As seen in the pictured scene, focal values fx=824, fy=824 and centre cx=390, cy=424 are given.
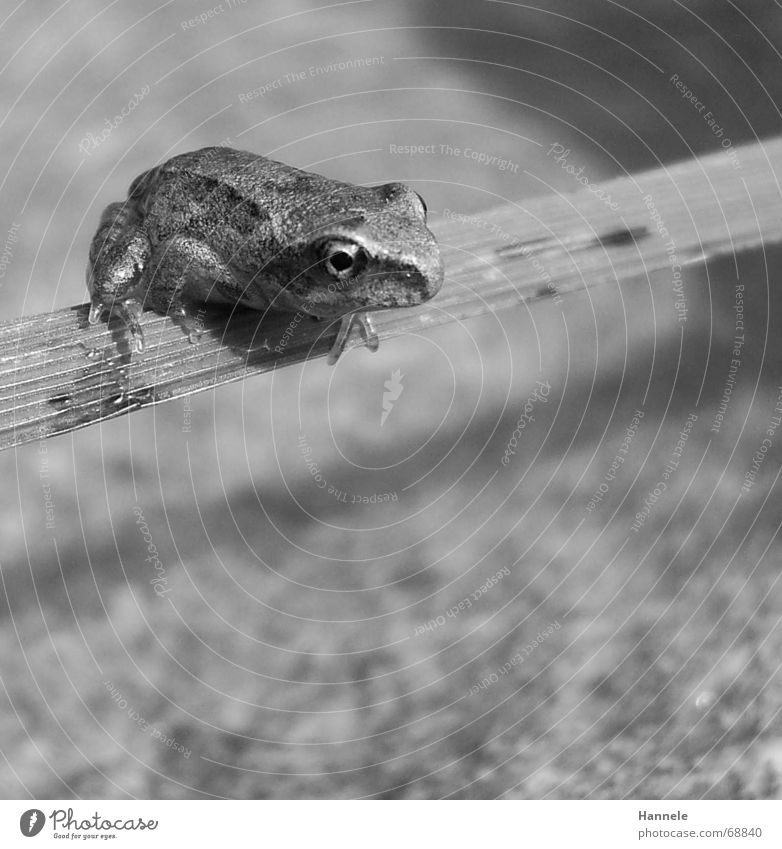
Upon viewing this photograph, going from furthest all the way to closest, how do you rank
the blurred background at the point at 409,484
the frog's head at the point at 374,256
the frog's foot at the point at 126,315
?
1. the blurred background at the point at 409,484
2. the frog's foot at the point at 126,315
3. the frog's head at the point at 374,256

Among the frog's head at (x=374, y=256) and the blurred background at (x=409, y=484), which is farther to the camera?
the blurred background at (x=409, y=484)

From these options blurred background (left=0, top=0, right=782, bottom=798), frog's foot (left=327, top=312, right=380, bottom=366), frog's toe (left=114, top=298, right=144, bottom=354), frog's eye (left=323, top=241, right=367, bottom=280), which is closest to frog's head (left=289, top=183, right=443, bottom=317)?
frog's eye (left=323, top=241, right=367, bottom=280)

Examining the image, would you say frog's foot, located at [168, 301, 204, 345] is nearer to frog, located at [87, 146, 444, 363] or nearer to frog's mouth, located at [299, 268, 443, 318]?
frog, located at [87, 146, 444, 363]

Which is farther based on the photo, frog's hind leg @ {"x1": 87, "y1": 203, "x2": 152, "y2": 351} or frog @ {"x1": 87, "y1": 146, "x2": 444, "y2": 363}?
frog's hind leg @ {"x1": 87, "y1": 203, "x2": 152, "y2": 351}

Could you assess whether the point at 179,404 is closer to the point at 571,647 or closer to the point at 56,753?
the point at 56,753

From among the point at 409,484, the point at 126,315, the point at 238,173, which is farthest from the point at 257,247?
the point at 409,484

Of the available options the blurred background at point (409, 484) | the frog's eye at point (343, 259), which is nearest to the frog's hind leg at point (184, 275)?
the frog's eye at point (343, 259)

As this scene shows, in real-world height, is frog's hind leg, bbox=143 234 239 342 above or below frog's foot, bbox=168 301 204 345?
above

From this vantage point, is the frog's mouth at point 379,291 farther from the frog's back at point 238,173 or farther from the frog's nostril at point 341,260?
the frog's back at point 238,173

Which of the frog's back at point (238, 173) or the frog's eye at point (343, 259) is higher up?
the frog's back at point (238, 173)
